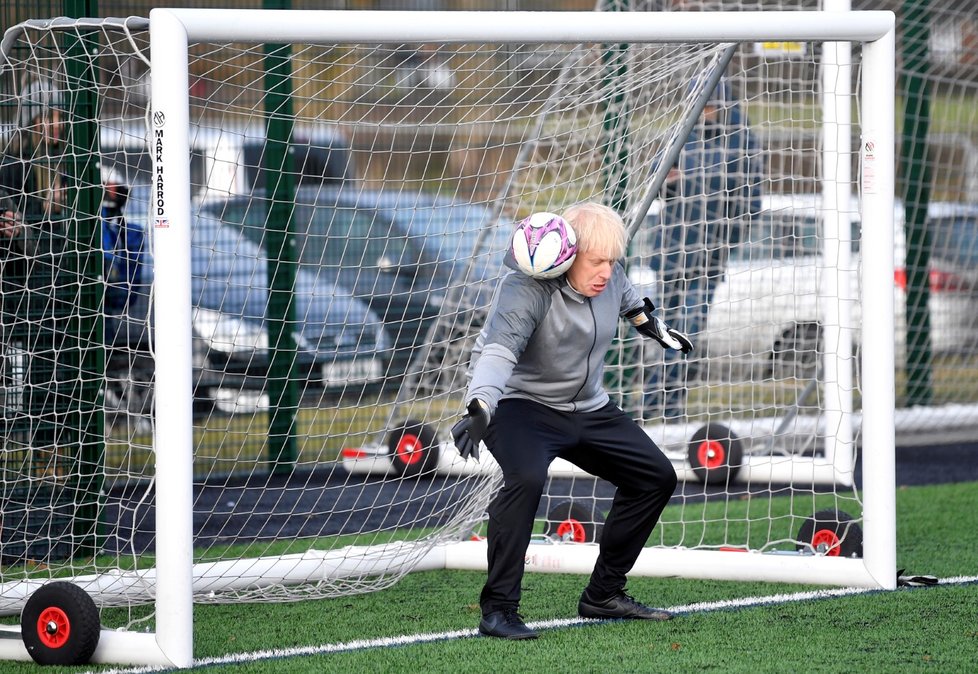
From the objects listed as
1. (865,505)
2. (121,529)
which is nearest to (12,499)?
(121,529)

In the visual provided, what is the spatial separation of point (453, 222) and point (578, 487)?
2.00 m

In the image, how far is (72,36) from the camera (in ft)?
20.5

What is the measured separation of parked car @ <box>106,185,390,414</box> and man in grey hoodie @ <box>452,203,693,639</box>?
312cm

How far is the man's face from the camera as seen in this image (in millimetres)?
4352

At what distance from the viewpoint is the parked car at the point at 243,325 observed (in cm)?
770

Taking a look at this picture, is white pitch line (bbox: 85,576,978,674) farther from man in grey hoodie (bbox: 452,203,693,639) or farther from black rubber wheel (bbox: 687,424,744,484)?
black rubber wheel (bbox: 687,424,744,484)

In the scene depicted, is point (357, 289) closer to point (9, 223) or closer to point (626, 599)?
point (9, 223)

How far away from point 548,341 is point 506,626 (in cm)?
97

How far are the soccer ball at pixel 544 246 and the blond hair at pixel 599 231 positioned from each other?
0.18 feet

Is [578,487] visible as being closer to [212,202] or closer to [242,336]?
[242,336]

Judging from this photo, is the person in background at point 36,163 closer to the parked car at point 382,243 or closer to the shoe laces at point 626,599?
the parked car at point 382,243

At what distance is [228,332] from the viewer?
8008mm

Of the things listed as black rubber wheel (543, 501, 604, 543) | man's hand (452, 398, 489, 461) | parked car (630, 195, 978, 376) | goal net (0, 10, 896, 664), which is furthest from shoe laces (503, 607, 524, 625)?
parked car (630, 195, 978, 376)

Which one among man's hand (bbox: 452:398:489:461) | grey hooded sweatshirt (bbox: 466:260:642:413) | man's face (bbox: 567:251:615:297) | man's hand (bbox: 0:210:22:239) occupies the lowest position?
man's hand (bbox: 452:398:489:461)
